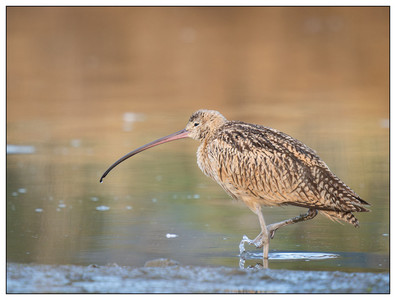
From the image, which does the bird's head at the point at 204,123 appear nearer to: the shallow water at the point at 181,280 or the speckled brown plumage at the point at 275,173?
the speckled brown plumage at the point at 275,173

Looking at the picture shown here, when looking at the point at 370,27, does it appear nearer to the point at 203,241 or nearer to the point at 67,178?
the point at 67,178

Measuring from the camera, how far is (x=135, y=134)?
12766 mm

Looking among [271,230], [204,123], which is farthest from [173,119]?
[271,230]

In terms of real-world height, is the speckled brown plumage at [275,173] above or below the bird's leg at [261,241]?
above

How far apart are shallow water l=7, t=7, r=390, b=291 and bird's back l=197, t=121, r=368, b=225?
39 centimetres

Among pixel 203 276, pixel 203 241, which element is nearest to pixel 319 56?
pixel 203 241

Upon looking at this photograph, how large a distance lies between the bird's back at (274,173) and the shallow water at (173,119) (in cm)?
39

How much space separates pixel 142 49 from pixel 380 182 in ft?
40.9

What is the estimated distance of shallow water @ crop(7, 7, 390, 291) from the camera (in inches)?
294

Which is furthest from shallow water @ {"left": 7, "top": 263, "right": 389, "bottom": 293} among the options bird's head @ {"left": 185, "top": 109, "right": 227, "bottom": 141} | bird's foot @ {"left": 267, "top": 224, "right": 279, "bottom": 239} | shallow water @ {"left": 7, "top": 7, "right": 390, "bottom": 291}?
bird's head @ {"left": 185, "top": 109, "right": 227, "bottom": 141}

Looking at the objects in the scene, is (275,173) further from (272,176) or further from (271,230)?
(271,230)

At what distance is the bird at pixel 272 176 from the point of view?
7.05 metres

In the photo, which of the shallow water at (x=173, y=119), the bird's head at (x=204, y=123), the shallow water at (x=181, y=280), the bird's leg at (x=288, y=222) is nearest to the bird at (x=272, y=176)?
the bird's leg at (x=288, y=222)

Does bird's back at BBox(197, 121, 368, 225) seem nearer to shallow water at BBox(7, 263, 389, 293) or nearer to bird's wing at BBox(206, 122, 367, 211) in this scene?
bird's wing at BBox(206, 122, 367, 211)
